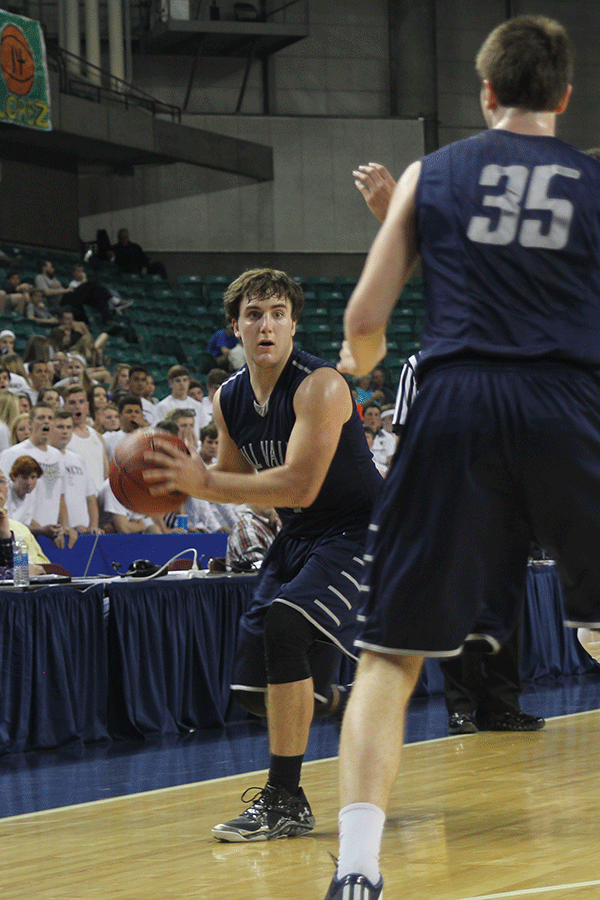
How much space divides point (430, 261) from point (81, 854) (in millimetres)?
2439

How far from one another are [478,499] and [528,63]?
853mm

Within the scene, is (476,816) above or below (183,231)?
below

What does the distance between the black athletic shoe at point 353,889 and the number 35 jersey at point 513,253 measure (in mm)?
976

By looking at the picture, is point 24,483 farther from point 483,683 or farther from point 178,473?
point 178,473

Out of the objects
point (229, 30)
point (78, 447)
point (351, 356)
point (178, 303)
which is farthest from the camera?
point (229, 30)

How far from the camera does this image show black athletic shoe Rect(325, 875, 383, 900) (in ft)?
7.11

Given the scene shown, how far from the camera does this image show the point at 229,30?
20.9 meters

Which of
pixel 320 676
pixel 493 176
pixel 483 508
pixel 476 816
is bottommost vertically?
pixel 476 816

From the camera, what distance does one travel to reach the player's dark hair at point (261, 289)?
4094mm

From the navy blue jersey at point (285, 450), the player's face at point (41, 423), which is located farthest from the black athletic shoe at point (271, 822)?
the player's face at point (41, 423)

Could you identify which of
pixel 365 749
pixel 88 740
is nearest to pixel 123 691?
pixel 88 740

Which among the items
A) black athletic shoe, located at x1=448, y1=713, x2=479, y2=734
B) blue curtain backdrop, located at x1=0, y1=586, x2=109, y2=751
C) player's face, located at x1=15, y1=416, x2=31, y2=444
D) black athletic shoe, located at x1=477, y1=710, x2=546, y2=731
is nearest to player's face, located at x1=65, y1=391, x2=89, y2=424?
player's face, located at x1=15, y1=416, x2=31, y2=444

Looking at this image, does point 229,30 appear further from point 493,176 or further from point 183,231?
point 493,176

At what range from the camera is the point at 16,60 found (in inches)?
583
